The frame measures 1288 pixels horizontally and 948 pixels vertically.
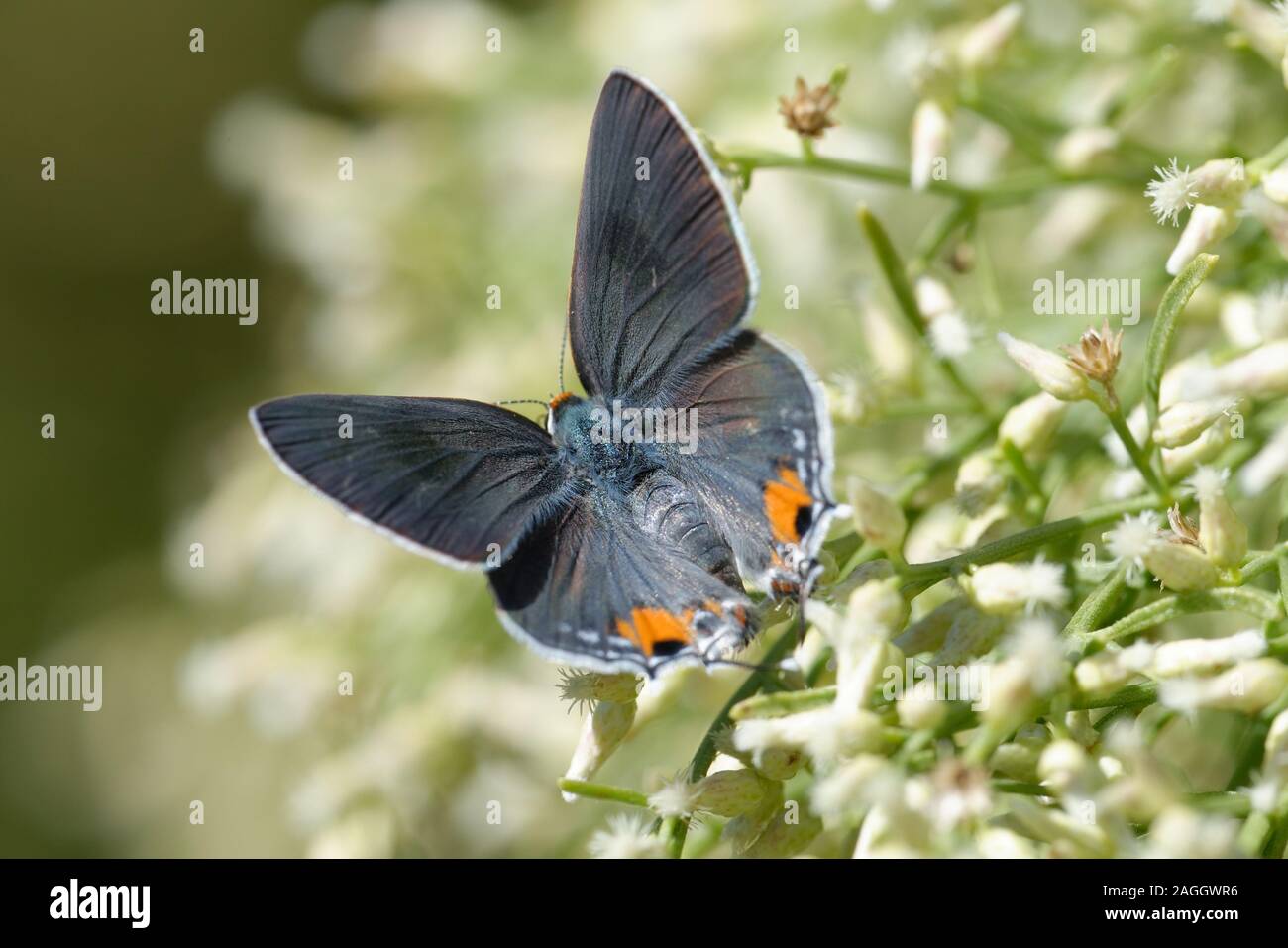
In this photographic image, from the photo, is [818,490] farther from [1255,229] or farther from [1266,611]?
[1255,229]

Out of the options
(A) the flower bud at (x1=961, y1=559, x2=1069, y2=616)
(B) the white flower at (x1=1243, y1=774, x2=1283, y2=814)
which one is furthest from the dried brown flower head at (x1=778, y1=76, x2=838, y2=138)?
(B) the white flower at (x1=1243, y1=774, x2=1283, y2=814)

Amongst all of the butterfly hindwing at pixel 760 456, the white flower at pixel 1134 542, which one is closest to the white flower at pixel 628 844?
the butterfly hindwing at pixel 760 456

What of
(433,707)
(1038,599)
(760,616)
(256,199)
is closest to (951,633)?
(1038,599)

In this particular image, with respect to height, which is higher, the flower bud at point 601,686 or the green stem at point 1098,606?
the green stem at point 1098,606

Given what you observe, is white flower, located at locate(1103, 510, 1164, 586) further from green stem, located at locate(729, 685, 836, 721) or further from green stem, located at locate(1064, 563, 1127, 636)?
green stem, located at locate(729, 685, 836, 721)

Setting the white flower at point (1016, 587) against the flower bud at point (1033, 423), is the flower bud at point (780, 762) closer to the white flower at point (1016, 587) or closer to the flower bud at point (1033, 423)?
the white flower at point (1016, 587)

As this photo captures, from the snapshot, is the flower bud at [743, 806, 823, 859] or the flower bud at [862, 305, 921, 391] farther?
the flower bud at [862, 305, 921, 391]
